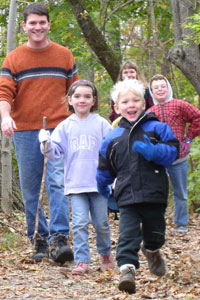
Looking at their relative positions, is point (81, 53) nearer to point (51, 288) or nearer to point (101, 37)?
point (101, 37)

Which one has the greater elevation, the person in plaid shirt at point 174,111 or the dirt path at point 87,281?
the person in plaid shirt at point 174,111

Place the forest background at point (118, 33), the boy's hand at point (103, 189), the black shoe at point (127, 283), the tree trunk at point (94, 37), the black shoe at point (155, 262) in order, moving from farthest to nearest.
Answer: the tree trunk at point (94, 37) → the forest background at point (118, 33) → the boy's hand at point (103, 189) → the black shoe at point (155, 262) → the black shoe at point (127, 283)

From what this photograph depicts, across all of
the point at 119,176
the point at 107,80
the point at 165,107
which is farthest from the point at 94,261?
the point at 107,80

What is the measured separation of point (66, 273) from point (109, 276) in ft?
1.36

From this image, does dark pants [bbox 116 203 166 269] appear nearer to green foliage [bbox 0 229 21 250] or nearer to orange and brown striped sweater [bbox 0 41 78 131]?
orange and brown striped sweater [bbox 0 41 78 131]

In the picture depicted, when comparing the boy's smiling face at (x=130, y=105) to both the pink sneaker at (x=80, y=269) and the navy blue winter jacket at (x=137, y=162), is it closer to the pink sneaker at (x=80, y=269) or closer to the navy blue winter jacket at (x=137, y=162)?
the navy blue winter jacket at (x=137, y=162)

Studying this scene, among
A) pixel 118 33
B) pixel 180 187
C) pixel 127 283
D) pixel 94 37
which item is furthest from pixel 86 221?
pixel 118 33

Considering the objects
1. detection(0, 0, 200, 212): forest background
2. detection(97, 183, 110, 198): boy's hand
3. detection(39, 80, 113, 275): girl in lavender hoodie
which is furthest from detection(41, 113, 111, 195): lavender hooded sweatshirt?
detection(0, 0, 200, 212): forest background

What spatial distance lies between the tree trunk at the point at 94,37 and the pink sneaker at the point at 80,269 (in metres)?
6.55

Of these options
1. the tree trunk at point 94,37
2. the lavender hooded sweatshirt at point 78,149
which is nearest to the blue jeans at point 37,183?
the lavender hooded sweatshirt at point 78,149

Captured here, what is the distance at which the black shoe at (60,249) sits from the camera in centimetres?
552

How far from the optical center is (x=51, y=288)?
15.4ft

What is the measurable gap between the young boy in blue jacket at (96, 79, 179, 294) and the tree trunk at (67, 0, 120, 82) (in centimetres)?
648

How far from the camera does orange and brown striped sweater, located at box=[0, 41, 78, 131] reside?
5.79m
